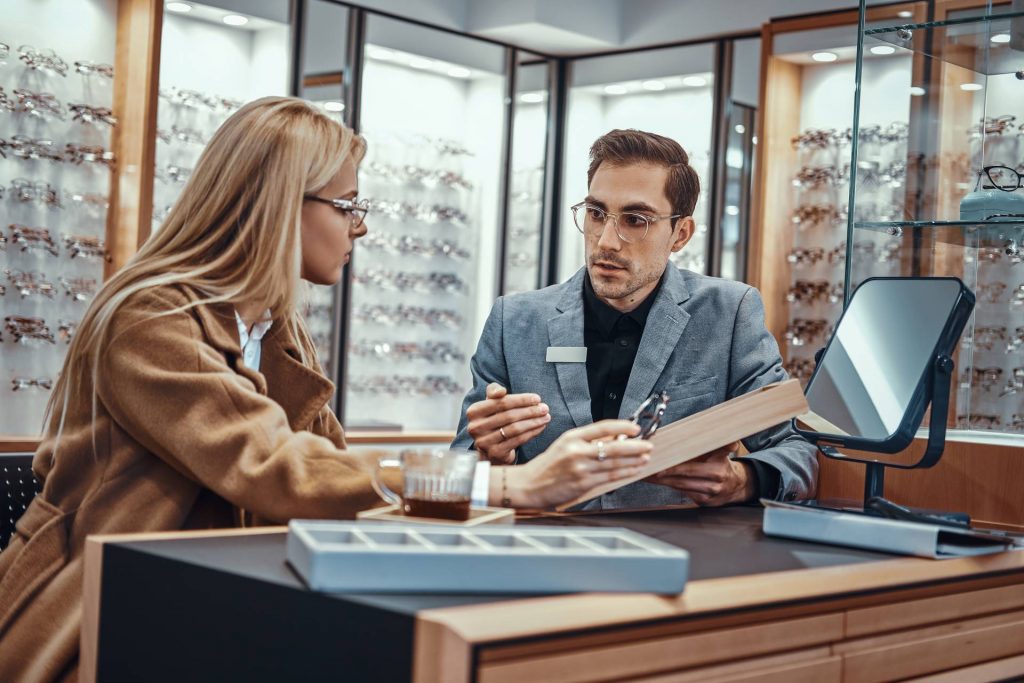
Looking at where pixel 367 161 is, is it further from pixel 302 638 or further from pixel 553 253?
pixel 302 638

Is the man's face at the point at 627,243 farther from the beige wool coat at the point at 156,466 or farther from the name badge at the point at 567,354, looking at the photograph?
the beige wool coat at the point at 156,466

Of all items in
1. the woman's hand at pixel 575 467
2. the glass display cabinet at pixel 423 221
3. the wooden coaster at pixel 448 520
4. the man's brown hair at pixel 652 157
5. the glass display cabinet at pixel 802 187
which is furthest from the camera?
the glass display cabinet at pixel 423 221

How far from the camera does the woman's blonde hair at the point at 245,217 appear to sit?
216 cm

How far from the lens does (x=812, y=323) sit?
7.44 m

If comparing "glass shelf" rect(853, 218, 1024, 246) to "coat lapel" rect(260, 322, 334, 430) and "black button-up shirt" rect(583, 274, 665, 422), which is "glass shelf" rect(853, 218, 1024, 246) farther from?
"coat lapel" rect(260, 322, 334, 430)

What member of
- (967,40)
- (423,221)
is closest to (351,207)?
(967,40)

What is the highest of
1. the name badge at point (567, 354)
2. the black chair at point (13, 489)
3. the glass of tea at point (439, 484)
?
the name badge at point (567, 354)

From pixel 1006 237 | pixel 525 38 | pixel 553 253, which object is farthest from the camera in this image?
pixel 553 253

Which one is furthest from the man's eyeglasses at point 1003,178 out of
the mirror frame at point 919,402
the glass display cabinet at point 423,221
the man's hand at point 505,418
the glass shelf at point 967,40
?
the glass display cabinet at point 423,221

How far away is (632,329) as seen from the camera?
10.0ft

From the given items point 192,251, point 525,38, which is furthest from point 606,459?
point 525,38

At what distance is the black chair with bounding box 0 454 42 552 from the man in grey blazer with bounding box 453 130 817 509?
0.92 m

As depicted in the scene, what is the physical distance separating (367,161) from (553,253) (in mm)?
1654

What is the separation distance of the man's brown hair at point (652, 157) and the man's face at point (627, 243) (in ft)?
0.05
